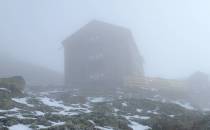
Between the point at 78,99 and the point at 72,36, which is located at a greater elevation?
the point at 72,36

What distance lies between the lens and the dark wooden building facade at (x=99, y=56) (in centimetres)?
6184

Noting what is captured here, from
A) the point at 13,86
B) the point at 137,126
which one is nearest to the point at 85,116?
the point at 137,126

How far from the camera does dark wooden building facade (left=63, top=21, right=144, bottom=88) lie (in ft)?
203

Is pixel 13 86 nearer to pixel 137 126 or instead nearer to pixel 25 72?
pixel 137 126

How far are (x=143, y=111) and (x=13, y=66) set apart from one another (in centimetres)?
7356

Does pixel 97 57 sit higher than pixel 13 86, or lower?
higher

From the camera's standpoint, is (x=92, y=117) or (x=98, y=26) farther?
(x=98, y=26)

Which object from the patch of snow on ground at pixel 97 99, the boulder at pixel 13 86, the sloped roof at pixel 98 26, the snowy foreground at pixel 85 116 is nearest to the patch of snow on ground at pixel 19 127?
the snowy foreground at pixel 85 116

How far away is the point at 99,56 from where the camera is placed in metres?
→ 63.1

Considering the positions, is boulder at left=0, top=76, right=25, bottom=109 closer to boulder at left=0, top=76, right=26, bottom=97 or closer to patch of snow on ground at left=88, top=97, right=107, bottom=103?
boulder at left=0, top=76, right=26, bottom=97

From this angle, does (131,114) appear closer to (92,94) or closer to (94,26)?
(92,94)

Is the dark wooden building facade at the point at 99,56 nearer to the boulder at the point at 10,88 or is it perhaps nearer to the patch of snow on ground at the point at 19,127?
the boulder at the point at 10,88

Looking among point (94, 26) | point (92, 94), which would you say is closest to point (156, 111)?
point (92, 94)

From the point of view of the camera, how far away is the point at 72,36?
6731 centimetres
